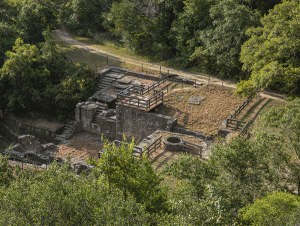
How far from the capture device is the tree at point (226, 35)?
3077cm

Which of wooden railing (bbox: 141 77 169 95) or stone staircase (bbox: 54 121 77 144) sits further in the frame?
stone staircase (bbox: 54 121 77 144)

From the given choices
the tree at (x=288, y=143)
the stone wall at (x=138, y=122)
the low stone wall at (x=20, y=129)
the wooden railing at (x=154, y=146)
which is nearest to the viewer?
the tree at (x=288, y=143)

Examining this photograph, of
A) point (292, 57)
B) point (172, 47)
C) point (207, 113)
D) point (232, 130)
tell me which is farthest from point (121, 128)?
point (172, 47)

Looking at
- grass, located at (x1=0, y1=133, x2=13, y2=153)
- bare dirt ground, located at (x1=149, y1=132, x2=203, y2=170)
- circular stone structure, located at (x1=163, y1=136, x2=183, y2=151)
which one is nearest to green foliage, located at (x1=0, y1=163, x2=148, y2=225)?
bare dirt ground, located at (x1=149, y1=132, x2=203, y2=170)

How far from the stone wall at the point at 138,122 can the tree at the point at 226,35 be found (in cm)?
1076

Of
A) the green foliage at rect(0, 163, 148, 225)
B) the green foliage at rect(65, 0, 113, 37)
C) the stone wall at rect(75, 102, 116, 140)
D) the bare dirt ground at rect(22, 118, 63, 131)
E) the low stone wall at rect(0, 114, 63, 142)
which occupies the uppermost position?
the green foliage at rect(65, 0, 113, 37)

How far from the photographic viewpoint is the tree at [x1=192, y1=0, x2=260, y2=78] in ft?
101

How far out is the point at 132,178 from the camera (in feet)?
42.2

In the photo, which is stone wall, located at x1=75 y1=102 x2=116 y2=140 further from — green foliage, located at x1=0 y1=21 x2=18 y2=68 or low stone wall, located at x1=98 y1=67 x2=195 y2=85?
green foliage, located at x1=0 y1=21 x2=18 y2=68

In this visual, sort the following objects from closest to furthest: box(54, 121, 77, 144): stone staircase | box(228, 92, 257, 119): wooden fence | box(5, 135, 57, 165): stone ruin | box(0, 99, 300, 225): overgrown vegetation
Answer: box(0, 99, 300, 225): overgrown vegetation, box(228, 92, 257, 119): wooden fence, box(5, 135, 57, 165): stone ruin, box(54, 121, 77, 144): stone staircase

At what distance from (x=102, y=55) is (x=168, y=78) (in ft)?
39.0

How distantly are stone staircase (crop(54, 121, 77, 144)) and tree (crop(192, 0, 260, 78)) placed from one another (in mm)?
14831

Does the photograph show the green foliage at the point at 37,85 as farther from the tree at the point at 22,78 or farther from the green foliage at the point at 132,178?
the green foliage at the point at 132,178

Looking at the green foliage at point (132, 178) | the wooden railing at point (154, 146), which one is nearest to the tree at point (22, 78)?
the wooden railing at point (154, 146)
